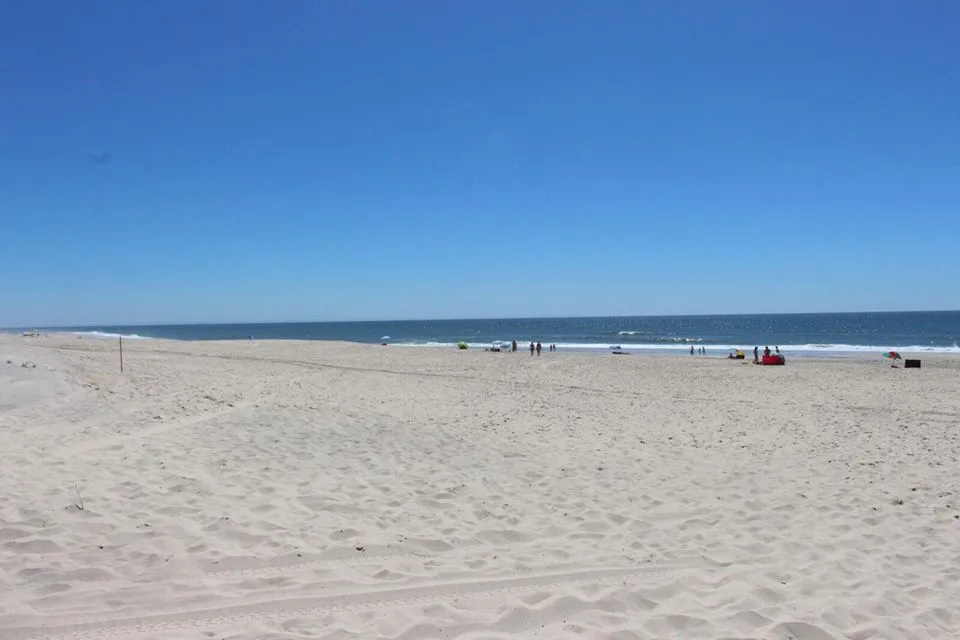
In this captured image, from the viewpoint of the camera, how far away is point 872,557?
5.38 metres

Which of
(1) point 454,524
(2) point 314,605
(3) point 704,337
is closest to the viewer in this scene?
(2) point 314,605

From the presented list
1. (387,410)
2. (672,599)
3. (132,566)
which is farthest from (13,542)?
(387,410)

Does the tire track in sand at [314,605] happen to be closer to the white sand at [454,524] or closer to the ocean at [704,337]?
the white sand at [454,524]

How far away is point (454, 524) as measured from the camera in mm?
5914

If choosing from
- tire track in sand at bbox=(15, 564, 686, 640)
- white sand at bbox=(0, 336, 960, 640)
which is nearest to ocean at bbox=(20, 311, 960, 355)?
white sand at bbox=(0, 336, 960, 640)

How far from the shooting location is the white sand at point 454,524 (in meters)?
4.04

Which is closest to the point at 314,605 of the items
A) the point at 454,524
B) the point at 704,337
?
the point at 454,524

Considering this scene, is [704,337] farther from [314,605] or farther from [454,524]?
[314,605]

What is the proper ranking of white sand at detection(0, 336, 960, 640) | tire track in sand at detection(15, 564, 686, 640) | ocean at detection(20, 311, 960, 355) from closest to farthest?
tire track in sand at detection(15, 564, 686, 640) < white sand at detection(0, 336, 960, 640) < ocean at detection(20, 311, 960, 355)

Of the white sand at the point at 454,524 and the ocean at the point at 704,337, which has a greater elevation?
the ocean at the point at 704,337

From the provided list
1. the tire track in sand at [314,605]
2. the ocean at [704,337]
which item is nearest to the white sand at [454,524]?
the tire track in sand at [314,605]

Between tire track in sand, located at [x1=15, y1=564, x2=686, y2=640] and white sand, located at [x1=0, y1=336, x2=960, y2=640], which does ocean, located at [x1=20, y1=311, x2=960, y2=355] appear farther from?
tire track in sand, located at [x1=15, y1=564, x2=686, y2=640]

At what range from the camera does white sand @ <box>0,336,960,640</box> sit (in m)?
4.04

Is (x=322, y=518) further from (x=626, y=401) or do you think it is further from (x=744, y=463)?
(x=626, y=401)
